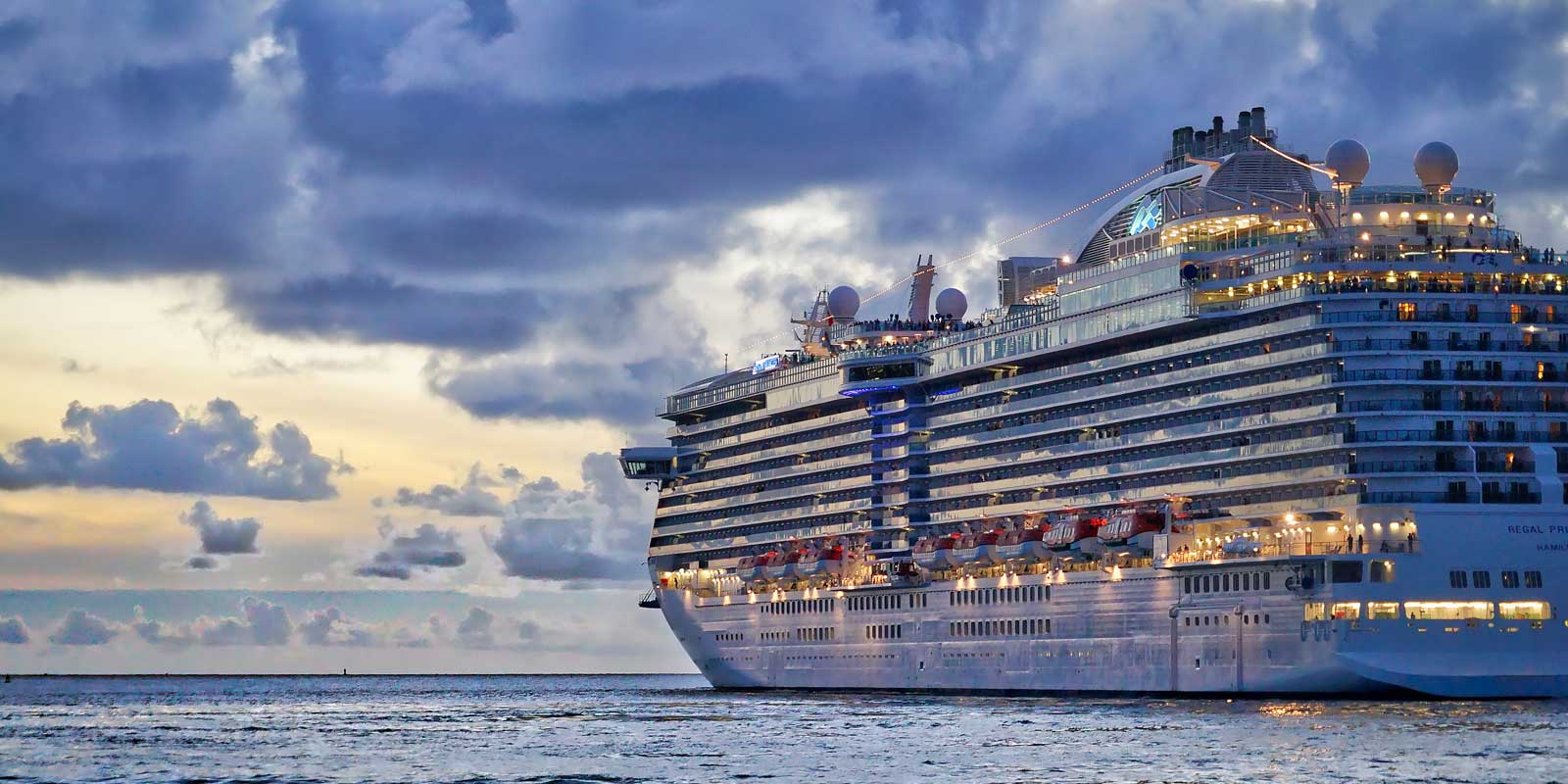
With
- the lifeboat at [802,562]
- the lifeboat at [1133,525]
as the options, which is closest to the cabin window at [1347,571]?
the lifeboat at [1133,525]

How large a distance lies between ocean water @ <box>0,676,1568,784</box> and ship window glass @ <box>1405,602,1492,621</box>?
387cm

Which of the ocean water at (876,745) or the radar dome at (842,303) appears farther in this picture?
the radar dome at (842,303)

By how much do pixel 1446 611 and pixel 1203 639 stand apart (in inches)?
483

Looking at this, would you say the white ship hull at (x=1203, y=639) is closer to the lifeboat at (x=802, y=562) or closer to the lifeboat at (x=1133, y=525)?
the lifeboat at (x=802, y=562)

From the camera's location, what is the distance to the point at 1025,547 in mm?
117188

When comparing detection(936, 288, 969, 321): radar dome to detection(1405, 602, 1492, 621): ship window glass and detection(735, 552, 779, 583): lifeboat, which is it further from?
detection(1405, 602, 1492, 621): ship window glass

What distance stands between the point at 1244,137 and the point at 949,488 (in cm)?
2631

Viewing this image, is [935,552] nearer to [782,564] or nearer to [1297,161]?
[782,564]

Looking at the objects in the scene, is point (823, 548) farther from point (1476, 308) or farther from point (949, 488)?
point (1476, 308)

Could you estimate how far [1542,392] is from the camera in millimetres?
100188

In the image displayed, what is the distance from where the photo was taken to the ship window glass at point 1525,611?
3725 inches

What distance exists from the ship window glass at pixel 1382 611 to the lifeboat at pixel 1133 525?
1552 cm

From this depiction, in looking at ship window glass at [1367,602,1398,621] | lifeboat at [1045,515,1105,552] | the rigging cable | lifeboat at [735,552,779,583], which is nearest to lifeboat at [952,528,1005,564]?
lifeboat at [1045,515,1105,552]

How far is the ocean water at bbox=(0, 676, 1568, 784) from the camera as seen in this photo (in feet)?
244
